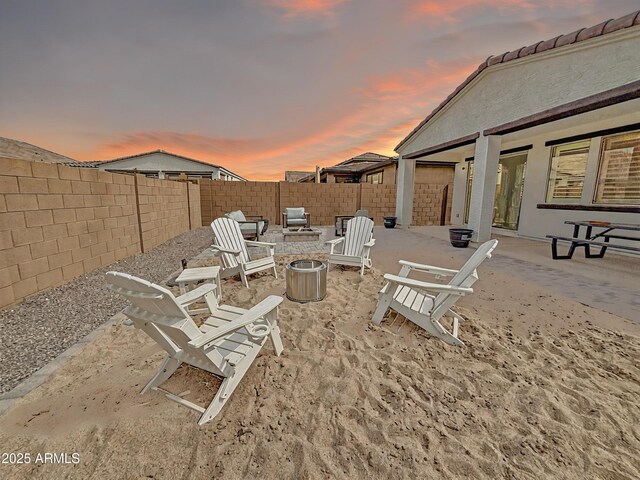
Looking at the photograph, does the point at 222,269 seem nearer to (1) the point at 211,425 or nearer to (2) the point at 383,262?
(1) the point at 211,425

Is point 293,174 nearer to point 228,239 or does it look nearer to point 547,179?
point 547,179

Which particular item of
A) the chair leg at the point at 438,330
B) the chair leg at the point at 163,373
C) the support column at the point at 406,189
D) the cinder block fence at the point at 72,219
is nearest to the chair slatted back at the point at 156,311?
the chair leg at the point at 163,373

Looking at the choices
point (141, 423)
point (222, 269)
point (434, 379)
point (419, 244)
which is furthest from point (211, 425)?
point (419, 244)

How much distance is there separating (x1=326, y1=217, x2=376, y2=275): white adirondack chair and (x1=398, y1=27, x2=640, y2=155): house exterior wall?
403 centimetres

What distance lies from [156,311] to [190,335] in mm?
234

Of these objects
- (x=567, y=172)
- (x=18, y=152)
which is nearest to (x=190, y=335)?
(x=18, y=152)

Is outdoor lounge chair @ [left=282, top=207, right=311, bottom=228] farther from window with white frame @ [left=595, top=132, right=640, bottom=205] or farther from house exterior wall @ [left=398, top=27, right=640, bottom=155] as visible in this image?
window with white frame @ [left=595, top=132, right=640, bottom=205]

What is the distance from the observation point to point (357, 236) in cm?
447

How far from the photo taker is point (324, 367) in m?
1.93

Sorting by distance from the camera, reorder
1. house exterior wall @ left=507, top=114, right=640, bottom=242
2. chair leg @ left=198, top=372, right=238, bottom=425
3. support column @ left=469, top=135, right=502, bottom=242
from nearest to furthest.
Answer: chair leg @ left=198, top=372, right=238, bottom=425, house exterior wall @ left=507, top=114, right=640, bottom=242, support column @ left=469, top=135, right=502, bottom=242

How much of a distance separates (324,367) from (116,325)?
86.8 inches

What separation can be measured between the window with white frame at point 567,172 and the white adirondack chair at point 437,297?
6255 millimetres

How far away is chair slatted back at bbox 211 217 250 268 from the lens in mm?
3713

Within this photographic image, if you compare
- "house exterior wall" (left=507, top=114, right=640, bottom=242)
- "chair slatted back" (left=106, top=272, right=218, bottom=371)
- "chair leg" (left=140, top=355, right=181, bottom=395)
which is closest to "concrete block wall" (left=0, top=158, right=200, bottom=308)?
"chair leg" (left=140, top=355, right=181, bottom=395)
